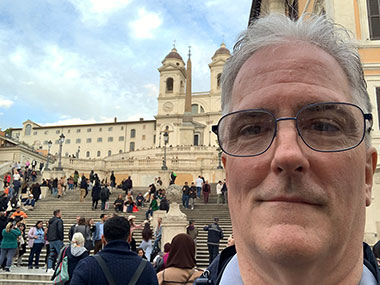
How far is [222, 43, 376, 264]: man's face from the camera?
3.02 ft

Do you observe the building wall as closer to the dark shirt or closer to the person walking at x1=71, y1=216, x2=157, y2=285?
the person walking at x1=71, y1=216, x2=157, y2=285

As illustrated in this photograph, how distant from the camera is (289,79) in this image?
3.74ft

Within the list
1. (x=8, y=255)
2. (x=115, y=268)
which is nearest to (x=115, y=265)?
(x=115, y=268)

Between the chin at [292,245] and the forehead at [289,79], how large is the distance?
414 millimetres

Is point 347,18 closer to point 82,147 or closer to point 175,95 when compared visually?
point 175,95

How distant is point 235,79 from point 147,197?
20942mm

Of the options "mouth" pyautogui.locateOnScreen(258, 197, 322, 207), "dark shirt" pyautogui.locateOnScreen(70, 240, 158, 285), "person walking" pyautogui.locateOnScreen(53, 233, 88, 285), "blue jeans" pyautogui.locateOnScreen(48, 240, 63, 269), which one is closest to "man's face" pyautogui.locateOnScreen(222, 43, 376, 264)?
"mouth" pyautogui.locateOnScreen(258, 197, 322, 207)

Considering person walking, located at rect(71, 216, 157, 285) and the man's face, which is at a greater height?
the man's face

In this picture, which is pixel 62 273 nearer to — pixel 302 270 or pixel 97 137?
pixel 302 270

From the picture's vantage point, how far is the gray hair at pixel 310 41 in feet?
4.08

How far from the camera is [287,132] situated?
104cm

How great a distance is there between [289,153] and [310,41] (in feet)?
1.70

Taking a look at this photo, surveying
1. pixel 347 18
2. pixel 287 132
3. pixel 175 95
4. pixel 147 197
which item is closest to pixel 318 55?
pixel 287 132

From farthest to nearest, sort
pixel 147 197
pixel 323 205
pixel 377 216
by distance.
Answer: pixel 147 197 → pixel 377 216 → pixel 323 205
